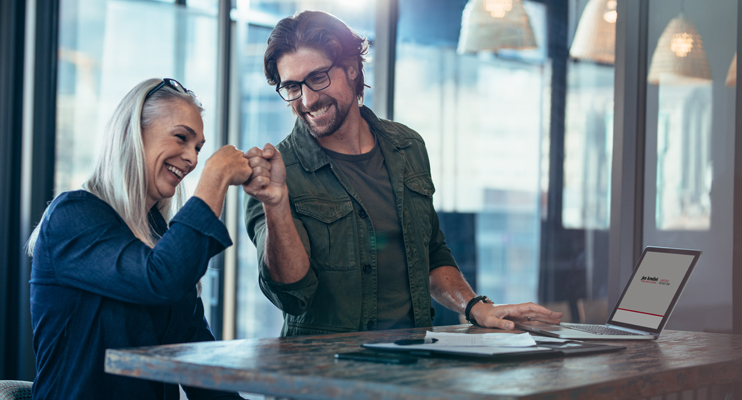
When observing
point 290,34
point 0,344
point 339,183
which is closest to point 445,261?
point 339,183

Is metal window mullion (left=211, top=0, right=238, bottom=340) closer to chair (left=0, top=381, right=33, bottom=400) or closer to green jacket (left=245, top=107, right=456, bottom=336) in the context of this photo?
green jacket (left=245, top=107, right=456, bottom=336)

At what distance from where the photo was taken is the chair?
4.96ft

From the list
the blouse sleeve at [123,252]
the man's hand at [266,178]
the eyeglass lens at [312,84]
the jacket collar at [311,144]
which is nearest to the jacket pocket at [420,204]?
the jacket collar at [311,144]

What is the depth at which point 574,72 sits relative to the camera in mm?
2775

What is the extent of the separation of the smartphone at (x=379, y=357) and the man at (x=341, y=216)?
20.1 inches

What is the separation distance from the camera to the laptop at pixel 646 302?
158 centimetres

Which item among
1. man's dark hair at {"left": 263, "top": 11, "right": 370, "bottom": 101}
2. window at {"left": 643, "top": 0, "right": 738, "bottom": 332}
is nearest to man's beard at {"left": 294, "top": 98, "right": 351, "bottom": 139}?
man's dark hair at {"left": 263, "top": 11, "right": 370, "bottom": 101}

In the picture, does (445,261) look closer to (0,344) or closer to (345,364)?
(345,364)

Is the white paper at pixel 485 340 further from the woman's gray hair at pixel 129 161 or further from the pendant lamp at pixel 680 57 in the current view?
the pendant lamp at pixel 680 57

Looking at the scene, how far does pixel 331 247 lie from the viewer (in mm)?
1875

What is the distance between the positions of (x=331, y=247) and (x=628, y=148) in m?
1.24

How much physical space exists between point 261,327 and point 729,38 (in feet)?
10.3

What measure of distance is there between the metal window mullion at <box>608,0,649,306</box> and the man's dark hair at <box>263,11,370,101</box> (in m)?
1.07

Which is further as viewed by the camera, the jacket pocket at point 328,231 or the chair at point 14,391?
the jacket pocket at point 328,231
